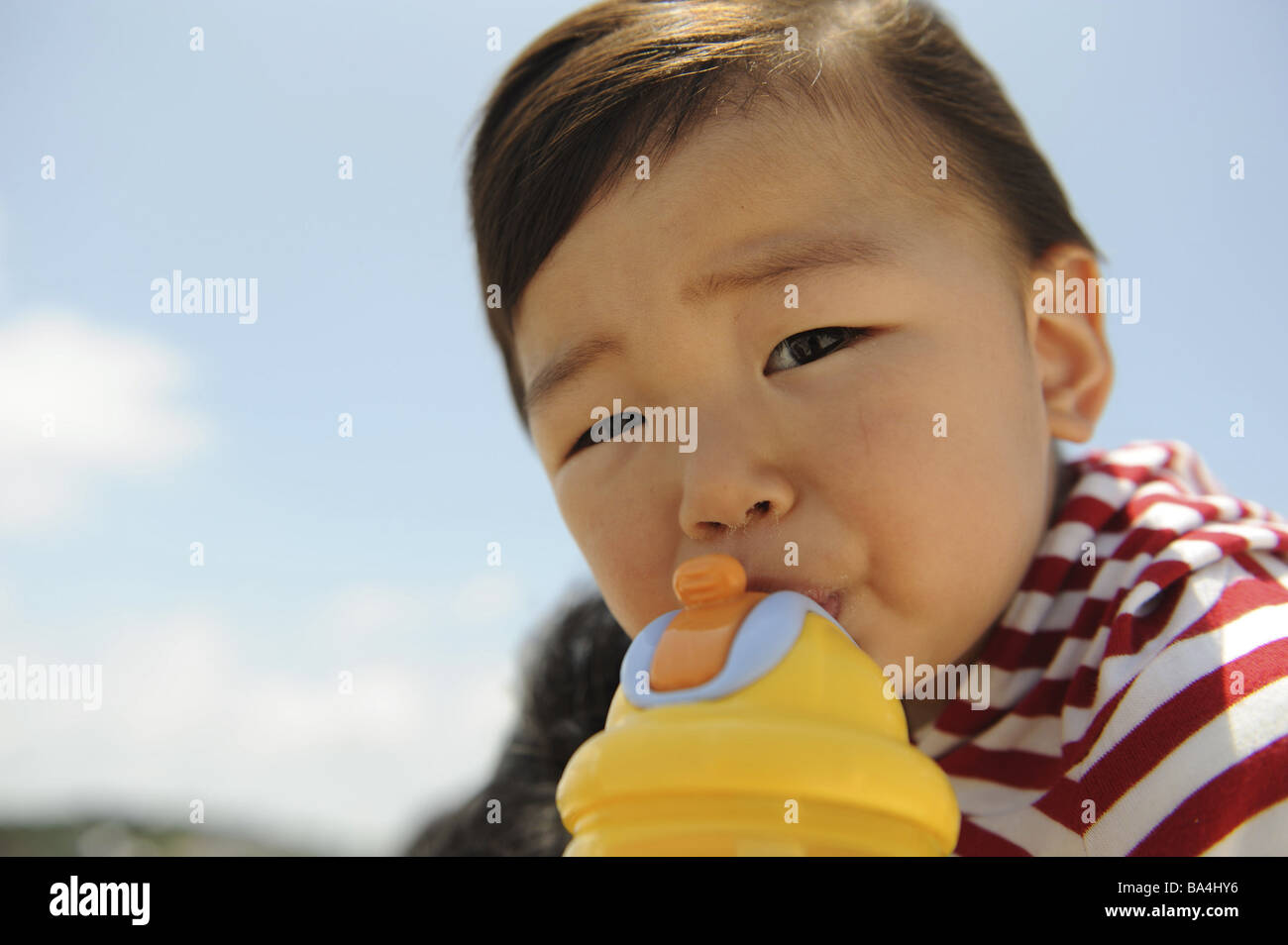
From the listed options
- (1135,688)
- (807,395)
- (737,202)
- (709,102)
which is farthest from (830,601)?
(709,102)

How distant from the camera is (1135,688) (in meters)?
1.36

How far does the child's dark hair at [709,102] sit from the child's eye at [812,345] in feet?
1.18

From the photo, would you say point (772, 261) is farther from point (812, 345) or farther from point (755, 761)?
point (755, 761)

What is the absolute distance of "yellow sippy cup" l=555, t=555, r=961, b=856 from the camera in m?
0.97

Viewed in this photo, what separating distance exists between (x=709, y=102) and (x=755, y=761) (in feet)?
3.54

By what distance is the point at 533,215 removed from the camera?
5.75ft

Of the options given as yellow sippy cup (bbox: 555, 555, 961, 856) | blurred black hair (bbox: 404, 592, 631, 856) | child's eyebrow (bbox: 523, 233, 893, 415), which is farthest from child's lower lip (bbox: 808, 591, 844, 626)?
blurred black hair (bbox: 404, 592, 631, 856)

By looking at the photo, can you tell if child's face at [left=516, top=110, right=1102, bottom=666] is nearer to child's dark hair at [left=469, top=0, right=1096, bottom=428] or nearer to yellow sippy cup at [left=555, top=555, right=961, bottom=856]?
child's dark hair at [left=469, top=0, right=1096, bottom=428]

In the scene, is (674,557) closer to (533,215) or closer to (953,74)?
(533,215)

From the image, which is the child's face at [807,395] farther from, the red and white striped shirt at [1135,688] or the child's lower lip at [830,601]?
the red and white striped shirt at [1135,688]

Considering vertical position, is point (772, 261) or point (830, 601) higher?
point (772, 261)

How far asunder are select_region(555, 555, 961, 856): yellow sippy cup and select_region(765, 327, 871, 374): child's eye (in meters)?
0.47
